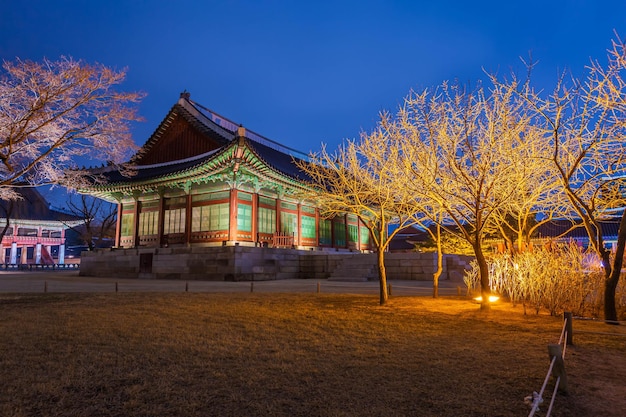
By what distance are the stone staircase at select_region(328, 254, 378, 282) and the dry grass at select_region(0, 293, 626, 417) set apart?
11561mm

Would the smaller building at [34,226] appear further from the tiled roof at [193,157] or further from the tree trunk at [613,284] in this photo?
the tree trunk at [613,284]

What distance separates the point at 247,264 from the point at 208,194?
5692mm

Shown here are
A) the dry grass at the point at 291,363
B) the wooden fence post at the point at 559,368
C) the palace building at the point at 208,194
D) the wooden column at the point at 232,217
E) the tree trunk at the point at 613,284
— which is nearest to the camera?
the dry grass at the point at 291,363

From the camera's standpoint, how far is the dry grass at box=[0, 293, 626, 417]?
3619 millimetres

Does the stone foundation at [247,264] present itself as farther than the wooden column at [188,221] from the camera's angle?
No

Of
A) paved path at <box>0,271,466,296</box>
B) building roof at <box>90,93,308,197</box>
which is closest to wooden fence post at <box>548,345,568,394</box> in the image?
paved path at <box>0,271,466,296</box>

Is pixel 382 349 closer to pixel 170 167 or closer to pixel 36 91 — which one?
pixel 36 91

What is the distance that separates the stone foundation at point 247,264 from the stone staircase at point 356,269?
60mm

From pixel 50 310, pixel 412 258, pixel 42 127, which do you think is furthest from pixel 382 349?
pixel 412 258

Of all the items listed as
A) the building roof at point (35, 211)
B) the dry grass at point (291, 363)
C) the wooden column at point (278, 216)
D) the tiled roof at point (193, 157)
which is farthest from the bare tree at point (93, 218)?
the dry grass at point (291, 363)

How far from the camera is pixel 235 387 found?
4055 millimetres

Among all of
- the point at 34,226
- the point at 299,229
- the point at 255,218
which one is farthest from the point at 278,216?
the point at 34,226

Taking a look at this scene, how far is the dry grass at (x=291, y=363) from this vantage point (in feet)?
11.9

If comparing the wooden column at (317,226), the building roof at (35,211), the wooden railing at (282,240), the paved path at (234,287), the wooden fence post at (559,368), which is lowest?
the paved path at (234,287)
